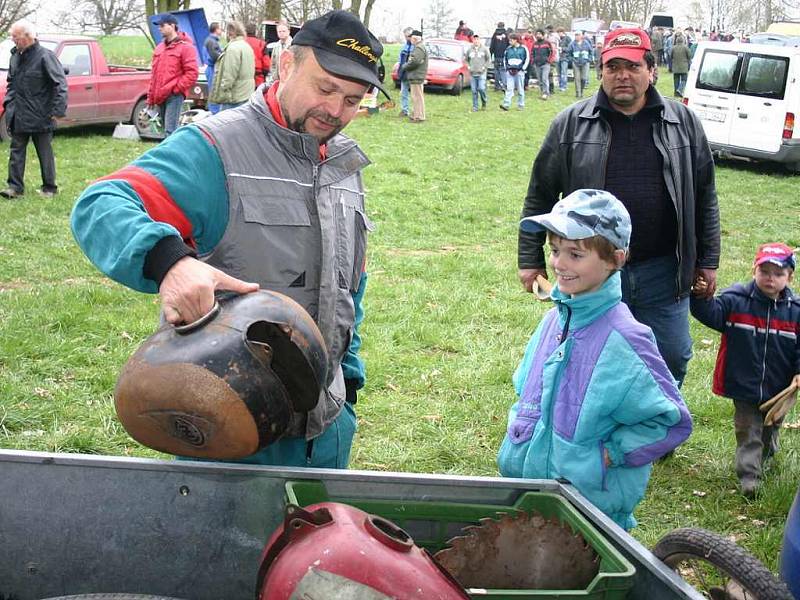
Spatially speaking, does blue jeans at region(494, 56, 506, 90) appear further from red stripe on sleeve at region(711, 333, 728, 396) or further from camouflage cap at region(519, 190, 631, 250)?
camouflage cap at region(519, 190, 631, 250)

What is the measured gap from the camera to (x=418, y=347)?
675 cm

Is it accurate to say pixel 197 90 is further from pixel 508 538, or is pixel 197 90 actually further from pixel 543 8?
pixel 543 8

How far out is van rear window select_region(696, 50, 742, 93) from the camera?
16.7 meters

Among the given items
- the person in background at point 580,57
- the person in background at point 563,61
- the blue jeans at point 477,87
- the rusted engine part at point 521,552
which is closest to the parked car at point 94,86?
the blue jeans at point 477,87

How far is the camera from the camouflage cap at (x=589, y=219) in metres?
3.14

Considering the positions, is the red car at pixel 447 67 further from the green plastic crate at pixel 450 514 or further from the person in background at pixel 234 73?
the green plastic crate at pixel 450 514

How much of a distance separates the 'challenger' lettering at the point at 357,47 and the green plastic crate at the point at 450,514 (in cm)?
121

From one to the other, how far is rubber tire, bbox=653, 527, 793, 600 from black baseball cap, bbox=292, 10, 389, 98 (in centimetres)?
162

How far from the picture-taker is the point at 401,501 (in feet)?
8.31

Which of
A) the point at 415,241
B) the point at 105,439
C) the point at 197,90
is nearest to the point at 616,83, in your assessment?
the point at 105,439

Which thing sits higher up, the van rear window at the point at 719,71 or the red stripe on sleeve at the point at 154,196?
the red stripe on sleeve at the point at 154,196

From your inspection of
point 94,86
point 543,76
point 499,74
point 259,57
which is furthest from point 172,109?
point 499,74

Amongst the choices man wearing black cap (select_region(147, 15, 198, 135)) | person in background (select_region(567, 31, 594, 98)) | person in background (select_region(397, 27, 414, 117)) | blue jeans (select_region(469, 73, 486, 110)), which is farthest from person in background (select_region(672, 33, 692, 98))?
man wearing black cap (select_region(147, 15, 198, 135))

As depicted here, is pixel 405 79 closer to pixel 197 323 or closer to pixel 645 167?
pixel 645 167
